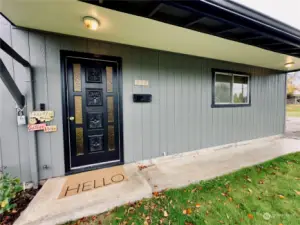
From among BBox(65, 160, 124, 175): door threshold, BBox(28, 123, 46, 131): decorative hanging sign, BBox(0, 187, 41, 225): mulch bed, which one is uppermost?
BBox(28, 123, 46, 131): decorative hanging sign

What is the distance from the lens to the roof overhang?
1.46m

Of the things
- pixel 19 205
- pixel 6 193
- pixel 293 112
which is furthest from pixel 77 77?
pixel 293 112

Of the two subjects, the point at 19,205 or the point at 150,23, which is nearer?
the point at 19,205

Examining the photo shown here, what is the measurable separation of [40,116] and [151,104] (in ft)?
6.07

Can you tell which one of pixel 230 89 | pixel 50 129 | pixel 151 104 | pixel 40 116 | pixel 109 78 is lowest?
pixel 50 129

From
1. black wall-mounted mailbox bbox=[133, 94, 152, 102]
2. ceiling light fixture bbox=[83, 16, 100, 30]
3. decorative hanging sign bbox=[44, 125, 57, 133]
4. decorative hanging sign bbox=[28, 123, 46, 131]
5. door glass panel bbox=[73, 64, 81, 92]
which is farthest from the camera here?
black wall-mounted mailbox bbox=[133, 94, 152, 102]

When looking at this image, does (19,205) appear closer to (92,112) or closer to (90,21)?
(92,112)

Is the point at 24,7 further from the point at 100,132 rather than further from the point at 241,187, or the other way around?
the point at 241,187

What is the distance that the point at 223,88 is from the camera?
146 inches

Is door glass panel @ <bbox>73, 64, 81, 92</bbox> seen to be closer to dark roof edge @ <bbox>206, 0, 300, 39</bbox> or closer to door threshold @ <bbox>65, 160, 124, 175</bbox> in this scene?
door threshold @ <bbox>65, 160, 124, 175</bbox>

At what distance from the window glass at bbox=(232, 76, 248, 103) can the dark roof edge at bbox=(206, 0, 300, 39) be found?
1954 mm

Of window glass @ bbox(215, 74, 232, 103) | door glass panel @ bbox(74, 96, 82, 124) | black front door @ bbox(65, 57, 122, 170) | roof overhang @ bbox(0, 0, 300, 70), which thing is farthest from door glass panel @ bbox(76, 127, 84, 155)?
window glass @ bbox(215, 74, 232, 103)

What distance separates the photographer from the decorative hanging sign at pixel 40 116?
205 cm

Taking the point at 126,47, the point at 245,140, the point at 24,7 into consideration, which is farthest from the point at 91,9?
the point at 245,140
